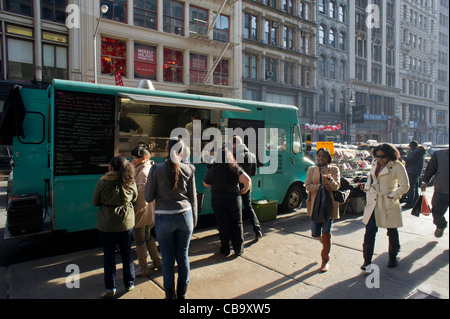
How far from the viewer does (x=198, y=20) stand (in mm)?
22422

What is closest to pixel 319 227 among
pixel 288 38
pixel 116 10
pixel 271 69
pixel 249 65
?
pixel 116 10

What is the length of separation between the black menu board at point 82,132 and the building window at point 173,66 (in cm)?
1681

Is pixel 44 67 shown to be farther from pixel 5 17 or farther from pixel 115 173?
pixel 115 173

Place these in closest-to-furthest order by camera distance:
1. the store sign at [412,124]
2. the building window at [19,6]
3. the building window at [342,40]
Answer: the building window at [19,6]
the building window at [342,40]
the store sign at [412,124]

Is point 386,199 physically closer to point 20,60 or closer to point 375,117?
point 20,60

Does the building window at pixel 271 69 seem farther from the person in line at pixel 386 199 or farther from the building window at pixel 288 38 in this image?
the person in line at pixel 386 199

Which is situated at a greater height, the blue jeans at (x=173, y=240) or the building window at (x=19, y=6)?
the building window at (x=19, y=6)

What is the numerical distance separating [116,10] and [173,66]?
4.90 metres

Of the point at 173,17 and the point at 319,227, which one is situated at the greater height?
the point at 173,17

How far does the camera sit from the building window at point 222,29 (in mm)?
23500

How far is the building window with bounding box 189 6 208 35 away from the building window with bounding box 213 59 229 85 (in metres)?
2.68

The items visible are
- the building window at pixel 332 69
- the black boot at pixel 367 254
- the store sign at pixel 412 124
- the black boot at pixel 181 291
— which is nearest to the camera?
the black boot at pixel 181 291

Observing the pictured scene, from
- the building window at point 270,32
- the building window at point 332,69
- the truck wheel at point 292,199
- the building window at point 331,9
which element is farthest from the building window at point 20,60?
the building window at point 331,9
